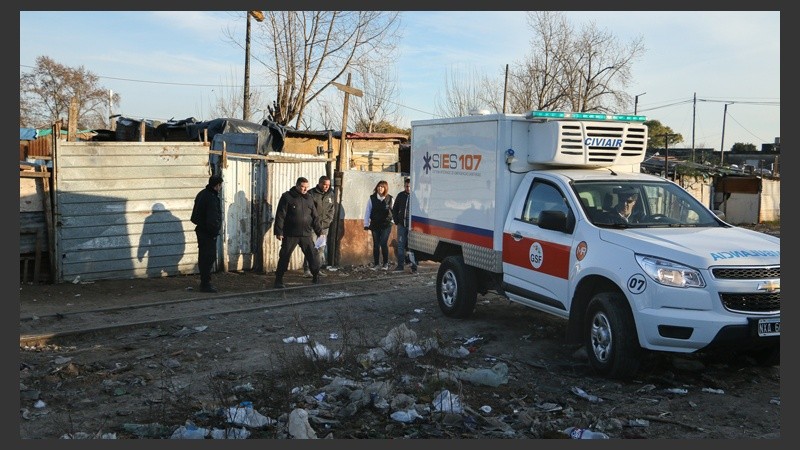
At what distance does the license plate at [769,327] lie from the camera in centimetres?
624

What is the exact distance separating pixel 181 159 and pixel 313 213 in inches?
101

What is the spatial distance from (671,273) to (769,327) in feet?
3.10

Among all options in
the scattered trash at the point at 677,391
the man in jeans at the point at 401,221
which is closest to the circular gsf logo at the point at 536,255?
the scattered trash at the point at 677,391

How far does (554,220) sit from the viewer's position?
7.50m

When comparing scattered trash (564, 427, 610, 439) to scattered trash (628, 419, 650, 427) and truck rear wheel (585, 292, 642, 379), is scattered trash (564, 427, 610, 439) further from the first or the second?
truck rear wheel (585, 292, 642, 379)

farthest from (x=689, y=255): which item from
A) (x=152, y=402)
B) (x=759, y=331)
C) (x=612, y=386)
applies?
(x=152, y=402)

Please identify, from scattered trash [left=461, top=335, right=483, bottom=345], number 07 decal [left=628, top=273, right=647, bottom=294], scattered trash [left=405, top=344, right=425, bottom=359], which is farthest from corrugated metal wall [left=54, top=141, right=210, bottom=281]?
number 07 decal [left=628, top=273, right=647, bottom=294]

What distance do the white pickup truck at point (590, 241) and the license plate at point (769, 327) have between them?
0.04 feet

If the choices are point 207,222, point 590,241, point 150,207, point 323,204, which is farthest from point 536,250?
point 150,207

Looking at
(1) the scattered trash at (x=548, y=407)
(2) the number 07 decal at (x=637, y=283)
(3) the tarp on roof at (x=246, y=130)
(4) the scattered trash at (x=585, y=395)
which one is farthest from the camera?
(3) the tarp on roof at (x=246, y=130)

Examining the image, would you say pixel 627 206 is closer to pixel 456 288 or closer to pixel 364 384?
pixel 456 288

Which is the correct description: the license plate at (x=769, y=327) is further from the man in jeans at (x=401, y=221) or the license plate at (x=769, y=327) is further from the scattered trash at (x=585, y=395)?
the man in jeans at (x=401, y=221)

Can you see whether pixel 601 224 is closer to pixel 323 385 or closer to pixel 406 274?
pixel 323 385

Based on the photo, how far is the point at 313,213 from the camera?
1273 cm
